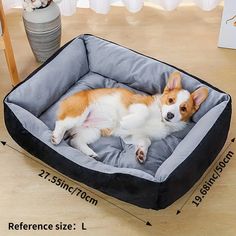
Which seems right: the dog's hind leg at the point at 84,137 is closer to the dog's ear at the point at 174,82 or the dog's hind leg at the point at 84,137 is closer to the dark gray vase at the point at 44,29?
the dog's ear at the point at 174,82

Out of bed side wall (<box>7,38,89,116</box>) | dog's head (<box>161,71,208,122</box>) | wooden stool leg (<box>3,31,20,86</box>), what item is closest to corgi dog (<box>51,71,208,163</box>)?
dog's head (<box>161,71,208,122</box>)

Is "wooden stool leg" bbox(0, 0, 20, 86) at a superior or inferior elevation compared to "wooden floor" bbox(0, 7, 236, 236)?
superior

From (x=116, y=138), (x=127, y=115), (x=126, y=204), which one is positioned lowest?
(x=126, y=204)

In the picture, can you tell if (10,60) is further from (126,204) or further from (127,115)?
(126,204)

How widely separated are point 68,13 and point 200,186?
1.31m

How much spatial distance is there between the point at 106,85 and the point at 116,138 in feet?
1.05

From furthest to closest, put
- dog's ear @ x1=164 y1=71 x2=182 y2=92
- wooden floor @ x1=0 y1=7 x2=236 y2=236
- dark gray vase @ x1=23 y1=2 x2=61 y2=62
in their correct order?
dark gray vase @ x1=23 y1=2 x2=61 y2=62
dog's ear @ x1=164 y1=71 x2=182 y2=92
wooden floor @ x1=0 y1=7 x2=236 y2=236

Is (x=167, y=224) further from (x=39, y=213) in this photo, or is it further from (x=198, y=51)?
(x=198, y=51)

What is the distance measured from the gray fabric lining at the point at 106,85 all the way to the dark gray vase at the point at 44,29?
16cm

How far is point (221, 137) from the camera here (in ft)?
6.12

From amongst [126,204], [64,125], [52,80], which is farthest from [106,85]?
[126,204]

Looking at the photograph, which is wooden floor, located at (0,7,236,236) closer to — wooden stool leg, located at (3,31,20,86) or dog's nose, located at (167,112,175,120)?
wooden stool leg, located at (3,31,20,86)

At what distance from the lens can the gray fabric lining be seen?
1808mm

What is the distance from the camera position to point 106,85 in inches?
85.8
